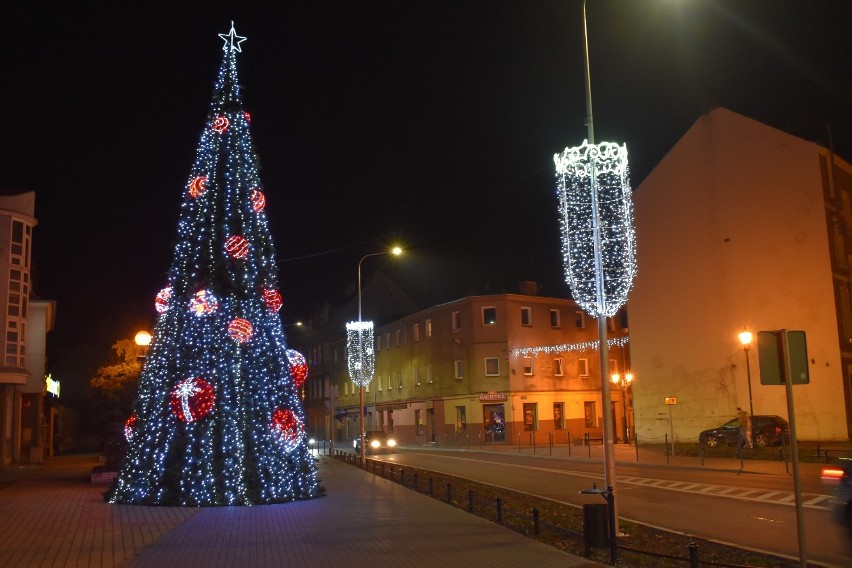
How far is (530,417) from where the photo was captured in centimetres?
5056

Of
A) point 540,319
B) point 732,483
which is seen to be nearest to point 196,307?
point 732,483

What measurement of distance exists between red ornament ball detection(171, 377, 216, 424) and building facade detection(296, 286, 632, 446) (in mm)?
32320

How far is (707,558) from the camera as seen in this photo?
414 inches

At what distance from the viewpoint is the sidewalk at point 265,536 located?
10.2 m

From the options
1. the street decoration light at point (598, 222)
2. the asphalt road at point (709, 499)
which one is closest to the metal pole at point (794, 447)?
the asphalt road at point (709, 499)

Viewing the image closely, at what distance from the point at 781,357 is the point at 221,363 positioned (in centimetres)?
1126

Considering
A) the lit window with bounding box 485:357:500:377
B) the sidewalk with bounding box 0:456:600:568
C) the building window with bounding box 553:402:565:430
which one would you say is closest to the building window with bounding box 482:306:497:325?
the lit window with bounding box 485:357:500:377

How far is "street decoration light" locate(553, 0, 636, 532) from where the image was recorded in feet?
42.7

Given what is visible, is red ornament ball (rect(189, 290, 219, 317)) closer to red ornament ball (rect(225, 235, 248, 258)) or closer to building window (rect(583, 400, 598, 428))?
red ornament ball (rect(225, 235, 248, 258))

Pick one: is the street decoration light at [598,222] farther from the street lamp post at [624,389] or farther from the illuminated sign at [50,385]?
the street lamp post at [624,389]

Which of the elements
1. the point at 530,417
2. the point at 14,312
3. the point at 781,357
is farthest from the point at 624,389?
the point at 781,357

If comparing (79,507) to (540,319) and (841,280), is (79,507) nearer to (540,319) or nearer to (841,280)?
(841,280)

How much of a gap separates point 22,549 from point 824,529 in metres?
12.4

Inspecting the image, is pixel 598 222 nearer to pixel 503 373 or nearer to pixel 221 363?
pixel 221 363
